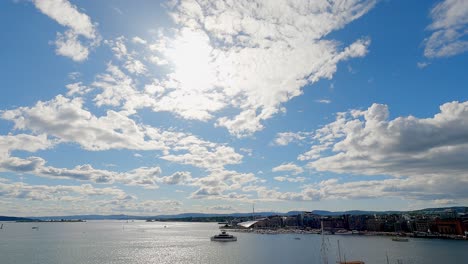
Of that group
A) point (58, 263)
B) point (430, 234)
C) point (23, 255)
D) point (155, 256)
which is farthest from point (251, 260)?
point (430, 234)

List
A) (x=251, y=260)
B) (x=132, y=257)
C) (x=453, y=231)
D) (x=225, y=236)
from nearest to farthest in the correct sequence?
(x=251, y=260)
(x=132, y=257)
(x=225, y=236)
(x=453, y=231)

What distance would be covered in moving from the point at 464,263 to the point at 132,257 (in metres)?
87.4

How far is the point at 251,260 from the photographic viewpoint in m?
100

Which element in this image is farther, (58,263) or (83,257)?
(83,257)

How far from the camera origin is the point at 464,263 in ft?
300

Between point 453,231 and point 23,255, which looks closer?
point 23,255

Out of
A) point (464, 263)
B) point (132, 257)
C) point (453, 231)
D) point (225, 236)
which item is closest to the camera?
point (464, 263)

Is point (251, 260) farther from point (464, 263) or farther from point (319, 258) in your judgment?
point (464, 263)

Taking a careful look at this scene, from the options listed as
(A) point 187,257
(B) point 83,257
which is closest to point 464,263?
(A) point 187,257

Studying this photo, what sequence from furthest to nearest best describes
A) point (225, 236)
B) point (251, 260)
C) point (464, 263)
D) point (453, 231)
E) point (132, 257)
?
point (453, 231), point (225, 236), point (132, 257), point (251, 260), point (464, 263)

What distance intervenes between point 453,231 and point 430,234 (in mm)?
11017

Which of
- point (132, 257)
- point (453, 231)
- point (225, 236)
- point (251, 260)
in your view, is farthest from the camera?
point (453, 231)

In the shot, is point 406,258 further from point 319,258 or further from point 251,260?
point 251,260

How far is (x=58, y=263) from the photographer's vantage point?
302 ft
